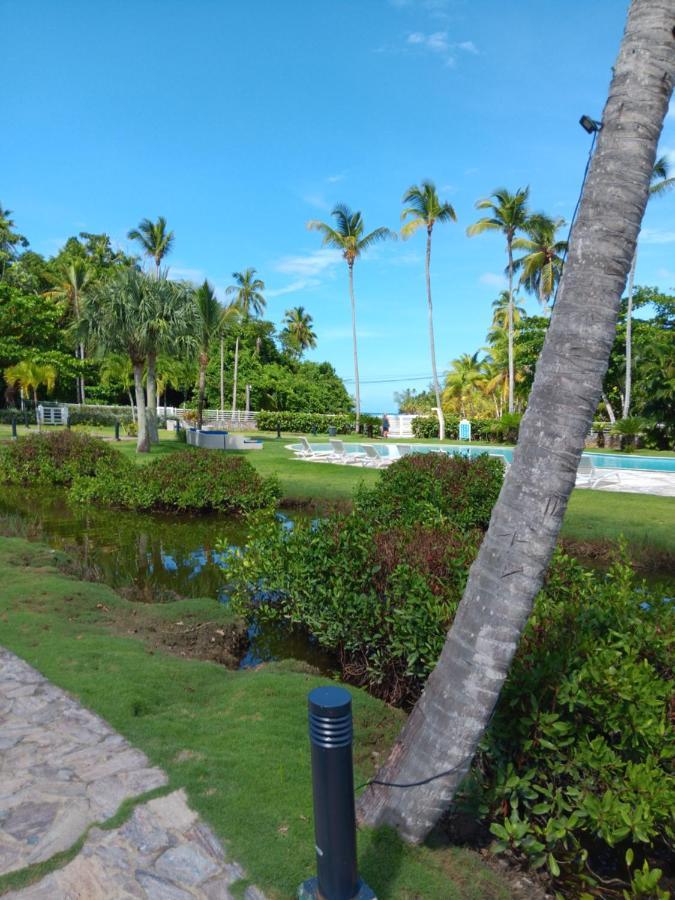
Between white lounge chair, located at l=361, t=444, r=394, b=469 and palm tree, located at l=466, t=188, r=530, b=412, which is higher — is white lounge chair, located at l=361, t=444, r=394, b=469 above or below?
below

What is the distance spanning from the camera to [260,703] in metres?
4.10

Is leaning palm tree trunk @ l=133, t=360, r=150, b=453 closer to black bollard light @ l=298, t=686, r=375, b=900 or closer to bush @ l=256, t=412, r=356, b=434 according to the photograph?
bush @ l=256, t=412, r=356, b=434

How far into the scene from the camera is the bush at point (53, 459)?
1656 centimetres

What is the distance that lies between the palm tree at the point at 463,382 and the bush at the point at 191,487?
4126 cm

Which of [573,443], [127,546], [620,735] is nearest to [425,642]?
[620,735]

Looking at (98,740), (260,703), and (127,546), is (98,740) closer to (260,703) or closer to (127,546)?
(260,703)

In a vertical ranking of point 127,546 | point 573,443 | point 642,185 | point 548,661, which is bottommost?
point 127,546

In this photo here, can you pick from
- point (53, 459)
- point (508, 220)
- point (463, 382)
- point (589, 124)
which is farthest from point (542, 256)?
point (589, 124)

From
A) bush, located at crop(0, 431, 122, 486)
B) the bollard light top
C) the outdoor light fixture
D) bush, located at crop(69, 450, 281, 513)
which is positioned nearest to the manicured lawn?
the bollard light top

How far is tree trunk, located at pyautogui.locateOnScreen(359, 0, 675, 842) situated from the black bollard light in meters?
0.57

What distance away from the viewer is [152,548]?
419 inches

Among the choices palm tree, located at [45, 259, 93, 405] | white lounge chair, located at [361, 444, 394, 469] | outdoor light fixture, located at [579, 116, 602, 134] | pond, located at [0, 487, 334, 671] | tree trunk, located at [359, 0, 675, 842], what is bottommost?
pond, located at [0, 487, 334, 671]

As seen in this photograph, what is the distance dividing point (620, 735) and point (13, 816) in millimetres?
2873

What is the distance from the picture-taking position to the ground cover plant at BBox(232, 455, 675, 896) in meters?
2.74
